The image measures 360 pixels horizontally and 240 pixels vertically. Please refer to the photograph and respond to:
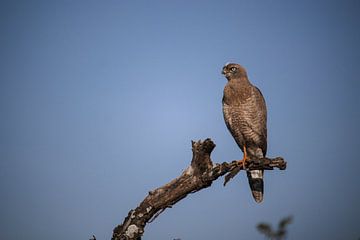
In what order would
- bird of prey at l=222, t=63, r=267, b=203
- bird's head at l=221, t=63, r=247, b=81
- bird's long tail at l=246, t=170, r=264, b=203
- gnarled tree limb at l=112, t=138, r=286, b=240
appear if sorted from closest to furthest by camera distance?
gnarled tree limb at l=112, t=138, r=286, b=240, bird of prey at l=222, t=63, r=267, b=203, bird's long tail at l=246, t=170, r=264, b=203, bird's head at l=221, t=63, r=247, b=81

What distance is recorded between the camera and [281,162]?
627cm

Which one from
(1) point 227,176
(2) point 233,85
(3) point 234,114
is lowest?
(1) point 227,176

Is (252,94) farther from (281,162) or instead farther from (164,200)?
(164,200)

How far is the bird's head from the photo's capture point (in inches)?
378

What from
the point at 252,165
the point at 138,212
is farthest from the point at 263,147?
the point at 138,212

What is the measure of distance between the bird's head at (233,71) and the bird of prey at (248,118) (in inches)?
10.5

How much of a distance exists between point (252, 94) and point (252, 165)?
278 cm

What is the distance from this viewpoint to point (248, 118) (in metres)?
8.71

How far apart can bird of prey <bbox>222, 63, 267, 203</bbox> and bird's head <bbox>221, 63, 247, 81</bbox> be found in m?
0.27

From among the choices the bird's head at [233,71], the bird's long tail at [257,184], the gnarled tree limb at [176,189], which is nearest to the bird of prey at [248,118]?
the bird's long tail at [257,184]

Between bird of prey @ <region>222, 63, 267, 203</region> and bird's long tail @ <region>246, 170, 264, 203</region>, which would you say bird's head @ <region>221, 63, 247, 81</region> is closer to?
bird of prey @ <region>222, 63, 267, 203</region>

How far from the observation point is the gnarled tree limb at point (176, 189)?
5.54 meters

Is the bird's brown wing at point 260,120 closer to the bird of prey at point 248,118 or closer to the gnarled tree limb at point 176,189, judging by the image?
the bird of prey at point 248,118

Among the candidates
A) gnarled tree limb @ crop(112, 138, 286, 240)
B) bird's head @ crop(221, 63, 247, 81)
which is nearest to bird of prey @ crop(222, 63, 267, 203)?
bird's head @ crop(221, 63, 247, 81)
